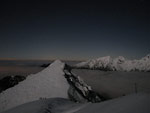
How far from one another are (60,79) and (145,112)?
98.4ft

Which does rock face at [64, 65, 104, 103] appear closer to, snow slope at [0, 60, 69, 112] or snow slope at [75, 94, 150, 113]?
snow slope at [0, 60, 69, 112]

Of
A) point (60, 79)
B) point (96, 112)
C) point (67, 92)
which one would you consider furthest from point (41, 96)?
point (96, 112)

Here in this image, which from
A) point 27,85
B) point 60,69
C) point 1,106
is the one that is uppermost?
point 60,69

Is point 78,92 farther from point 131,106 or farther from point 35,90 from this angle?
point 131,106

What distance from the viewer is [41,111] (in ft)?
29.2

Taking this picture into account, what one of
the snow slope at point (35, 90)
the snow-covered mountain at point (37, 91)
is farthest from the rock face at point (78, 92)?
the snow slope at point (35, 90)

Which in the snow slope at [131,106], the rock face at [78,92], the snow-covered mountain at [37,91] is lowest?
the rock face at [78,92]

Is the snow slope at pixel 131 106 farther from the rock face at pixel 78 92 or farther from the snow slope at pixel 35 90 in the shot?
the rock face at pixel 78 92

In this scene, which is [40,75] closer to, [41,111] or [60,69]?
[60,69]

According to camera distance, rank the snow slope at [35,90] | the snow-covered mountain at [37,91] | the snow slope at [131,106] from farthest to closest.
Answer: the snow-covered mountain at [37,91], the snow slope at [35,90], the snow slope at [131,106]

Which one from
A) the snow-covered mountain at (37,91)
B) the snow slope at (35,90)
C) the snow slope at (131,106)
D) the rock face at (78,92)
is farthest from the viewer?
the rock face at (78,92)

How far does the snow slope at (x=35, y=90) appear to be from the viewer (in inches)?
879

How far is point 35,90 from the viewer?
26391 mm

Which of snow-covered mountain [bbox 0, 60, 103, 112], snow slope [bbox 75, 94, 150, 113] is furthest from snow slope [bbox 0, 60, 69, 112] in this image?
snow slope [bbox 75, 94, 150, 113]
